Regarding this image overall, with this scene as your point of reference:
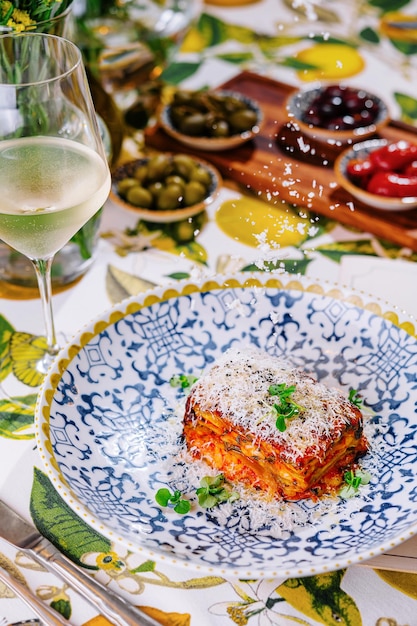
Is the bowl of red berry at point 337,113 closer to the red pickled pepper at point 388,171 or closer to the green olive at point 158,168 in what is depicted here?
the red pickled pepper at point 388,171

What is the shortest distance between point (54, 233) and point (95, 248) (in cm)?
40

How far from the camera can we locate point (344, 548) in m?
0.81

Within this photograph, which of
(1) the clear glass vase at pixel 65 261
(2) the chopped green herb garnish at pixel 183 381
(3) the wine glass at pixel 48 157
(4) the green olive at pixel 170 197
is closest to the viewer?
(3) the wine glass at pixel 48 157

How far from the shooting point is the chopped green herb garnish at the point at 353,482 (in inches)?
35.7

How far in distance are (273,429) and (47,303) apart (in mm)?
411

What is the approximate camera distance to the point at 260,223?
59.4 inches

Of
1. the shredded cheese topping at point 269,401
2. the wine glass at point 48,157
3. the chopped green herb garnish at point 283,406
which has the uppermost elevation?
the wine glass at point 48,157

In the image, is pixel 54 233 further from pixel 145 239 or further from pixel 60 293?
pixel 145 239

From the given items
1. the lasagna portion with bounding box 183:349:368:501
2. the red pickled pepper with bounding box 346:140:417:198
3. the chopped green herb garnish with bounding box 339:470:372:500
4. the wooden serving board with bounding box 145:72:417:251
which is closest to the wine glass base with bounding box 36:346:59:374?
the lasagna portion with bounding box 183:349:368:501

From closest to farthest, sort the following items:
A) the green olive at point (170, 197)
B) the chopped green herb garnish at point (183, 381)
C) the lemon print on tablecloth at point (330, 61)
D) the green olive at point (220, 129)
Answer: the chopped green herb garnish at point (183, 381) → the green olive at point (170, 197) → the green olive at point (220, 129) → the lemon print on tablecloth at point (330, 61)

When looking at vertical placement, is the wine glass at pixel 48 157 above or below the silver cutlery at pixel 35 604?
above

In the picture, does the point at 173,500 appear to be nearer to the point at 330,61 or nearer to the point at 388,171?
the point at 388,171

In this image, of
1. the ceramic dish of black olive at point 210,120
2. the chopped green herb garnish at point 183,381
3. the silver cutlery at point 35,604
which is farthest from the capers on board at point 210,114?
the silver cutlery at point 35,604

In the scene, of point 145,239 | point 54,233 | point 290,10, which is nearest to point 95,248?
point 145,239
